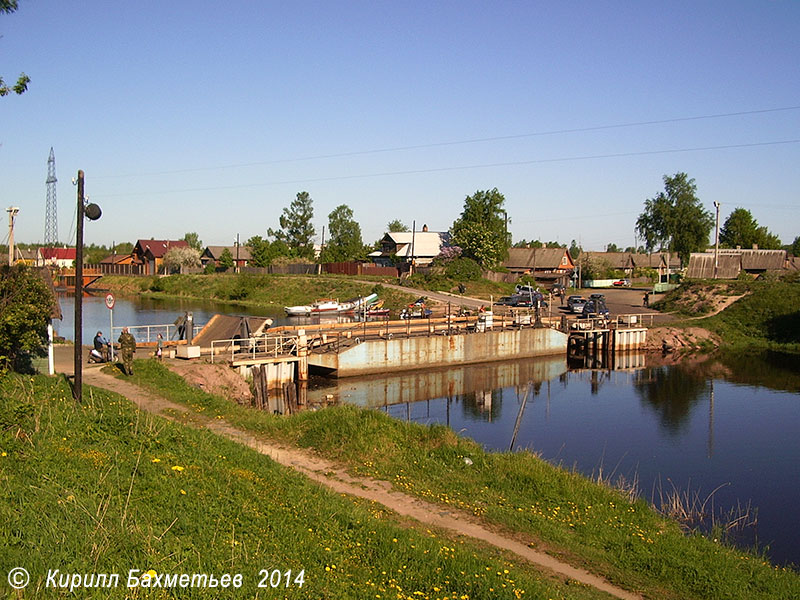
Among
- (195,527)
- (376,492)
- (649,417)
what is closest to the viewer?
(195,527)

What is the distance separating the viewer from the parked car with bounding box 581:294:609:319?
57.1 m

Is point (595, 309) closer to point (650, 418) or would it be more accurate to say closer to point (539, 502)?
point (650, 418)

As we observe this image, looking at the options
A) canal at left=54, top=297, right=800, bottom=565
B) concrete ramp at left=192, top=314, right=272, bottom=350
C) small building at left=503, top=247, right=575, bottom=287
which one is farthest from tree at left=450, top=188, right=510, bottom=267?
concrete ramp at left=192, top=314, right=272, bottom=350

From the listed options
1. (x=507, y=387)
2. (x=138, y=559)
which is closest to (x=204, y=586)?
(x=138, y=559)

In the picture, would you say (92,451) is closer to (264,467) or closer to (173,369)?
(264,467)

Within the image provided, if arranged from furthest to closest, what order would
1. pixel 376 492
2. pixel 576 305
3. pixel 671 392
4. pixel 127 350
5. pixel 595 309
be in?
pixel 576 305
pixel 595 309
pixel 671 392
pixel 127 350
pixel 376 492

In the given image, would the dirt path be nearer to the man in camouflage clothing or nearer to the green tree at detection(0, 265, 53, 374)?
the green tree at detection(0, 265, 53, 374)

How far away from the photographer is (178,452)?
13.6 m

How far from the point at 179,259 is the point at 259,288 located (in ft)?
101

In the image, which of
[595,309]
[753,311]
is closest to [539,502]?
[595,309]

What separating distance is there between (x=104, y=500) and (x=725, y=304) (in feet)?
213

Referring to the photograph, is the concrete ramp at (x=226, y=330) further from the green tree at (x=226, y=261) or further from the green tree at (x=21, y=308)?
the green tree at (x=226, y=261)

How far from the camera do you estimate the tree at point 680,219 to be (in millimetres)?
100625

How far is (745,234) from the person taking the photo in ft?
376
